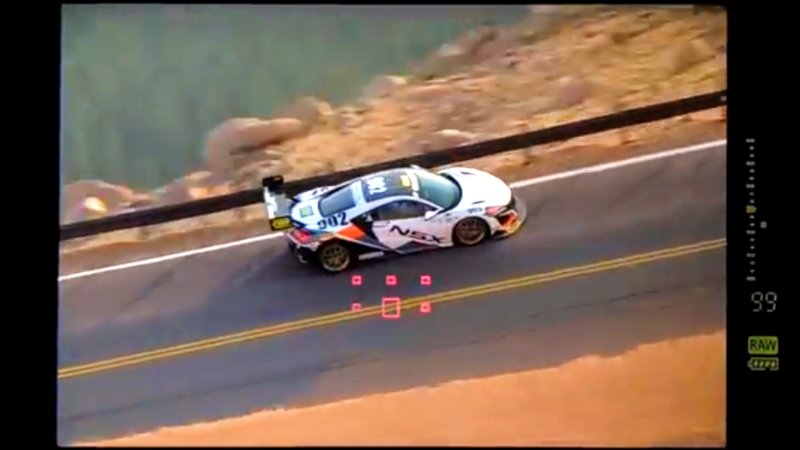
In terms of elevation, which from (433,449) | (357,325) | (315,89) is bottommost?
(433,449)

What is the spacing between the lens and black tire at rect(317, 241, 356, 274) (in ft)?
9.51

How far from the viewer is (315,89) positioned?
2.93 m

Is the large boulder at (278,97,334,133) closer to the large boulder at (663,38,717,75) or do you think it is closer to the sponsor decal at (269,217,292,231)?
the sponsor decal at (269,217,292,231)

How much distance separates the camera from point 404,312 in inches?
114

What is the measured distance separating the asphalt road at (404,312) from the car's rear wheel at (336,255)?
0.04 metres

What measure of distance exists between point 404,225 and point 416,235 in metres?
0.03

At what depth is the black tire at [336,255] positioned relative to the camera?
114 inches

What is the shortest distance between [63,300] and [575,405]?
110 centimetres

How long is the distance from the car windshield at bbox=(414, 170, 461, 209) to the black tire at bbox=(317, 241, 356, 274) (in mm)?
196

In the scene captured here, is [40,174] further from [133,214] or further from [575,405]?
[575,405]
